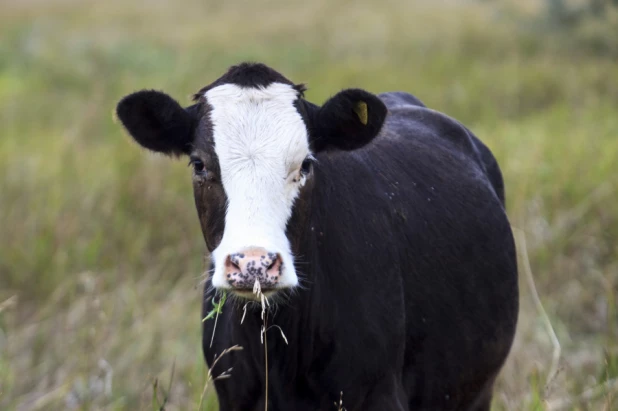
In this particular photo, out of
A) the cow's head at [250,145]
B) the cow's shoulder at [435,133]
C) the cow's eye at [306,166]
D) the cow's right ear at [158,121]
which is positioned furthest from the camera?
the cow's shoulder at [435,133]

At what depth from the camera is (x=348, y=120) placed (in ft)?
13.2

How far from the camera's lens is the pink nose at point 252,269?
3.25 m

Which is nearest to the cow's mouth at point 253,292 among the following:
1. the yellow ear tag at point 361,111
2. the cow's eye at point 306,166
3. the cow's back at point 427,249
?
the cow's eye at point 306,166

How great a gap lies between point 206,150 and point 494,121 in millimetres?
8888

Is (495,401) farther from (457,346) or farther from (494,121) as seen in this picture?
(494,121)

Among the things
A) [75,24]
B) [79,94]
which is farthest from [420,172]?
[75,24]

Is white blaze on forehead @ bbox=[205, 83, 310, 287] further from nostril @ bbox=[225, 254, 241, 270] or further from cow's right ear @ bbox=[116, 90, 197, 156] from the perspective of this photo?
cow's right ear @ bbox=[116, 90, 197, 156]

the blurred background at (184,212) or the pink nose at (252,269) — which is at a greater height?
the pink nose at (252,269)

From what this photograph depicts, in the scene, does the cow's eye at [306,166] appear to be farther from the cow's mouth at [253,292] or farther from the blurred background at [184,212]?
the blurred background at [184,212]

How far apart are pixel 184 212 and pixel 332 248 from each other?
4.42m

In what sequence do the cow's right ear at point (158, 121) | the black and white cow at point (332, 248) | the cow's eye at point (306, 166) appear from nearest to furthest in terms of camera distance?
the black and white cow at point (332, 248)
the cow's eye at point (306, 166)
the cow's right ear at point (158, 121)

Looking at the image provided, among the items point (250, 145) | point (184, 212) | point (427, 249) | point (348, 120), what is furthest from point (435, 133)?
point (184, 212)

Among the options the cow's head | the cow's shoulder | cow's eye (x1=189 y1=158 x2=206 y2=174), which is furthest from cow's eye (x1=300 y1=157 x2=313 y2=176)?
the cow's shoulder

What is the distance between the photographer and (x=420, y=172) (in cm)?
473
